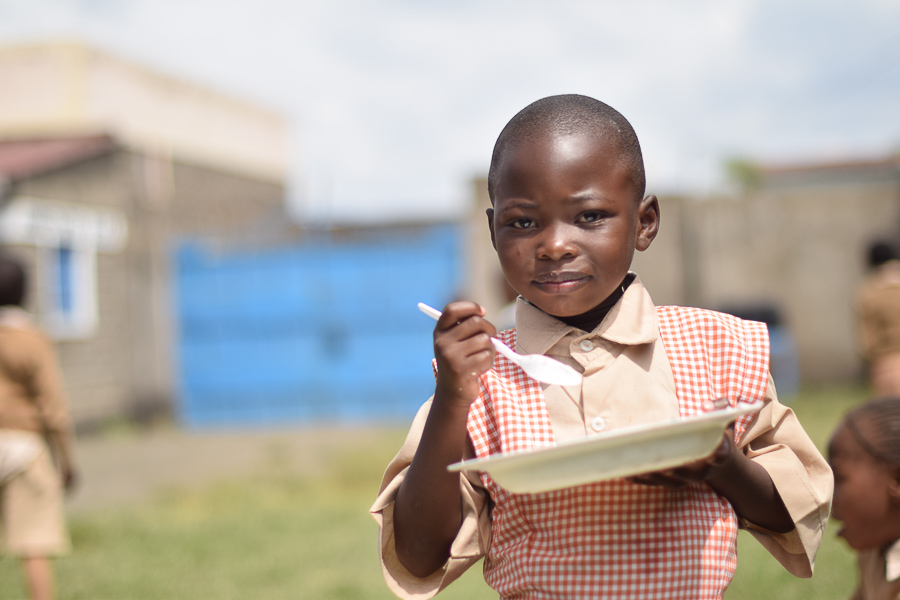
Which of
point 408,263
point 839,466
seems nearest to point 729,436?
point 839,466

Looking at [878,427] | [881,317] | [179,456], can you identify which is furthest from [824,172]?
[878,427]

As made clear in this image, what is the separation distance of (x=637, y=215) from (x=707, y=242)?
971cm

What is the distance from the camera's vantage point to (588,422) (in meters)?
1.29

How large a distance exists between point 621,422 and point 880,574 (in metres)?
1.12

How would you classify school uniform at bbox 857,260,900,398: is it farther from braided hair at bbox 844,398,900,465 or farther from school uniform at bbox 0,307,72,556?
school uniform at bbox 0,307,72,556

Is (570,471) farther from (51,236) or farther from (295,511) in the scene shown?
(51,236)

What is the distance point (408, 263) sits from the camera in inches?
388

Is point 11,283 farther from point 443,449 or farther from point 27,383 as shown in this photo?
point 443,449

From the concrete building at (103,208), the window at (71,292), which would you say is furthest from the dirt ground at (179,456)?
the window at (71,292)

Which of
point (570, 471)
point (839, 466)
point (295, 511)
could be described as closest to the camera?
point (570, 471)

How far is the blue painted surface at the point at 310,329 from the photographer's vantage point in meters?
9.91

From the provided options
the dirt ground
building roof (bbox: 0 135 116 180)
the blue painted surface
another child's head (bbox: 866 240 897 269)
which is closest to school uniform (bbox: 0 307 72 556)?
the dirt ground

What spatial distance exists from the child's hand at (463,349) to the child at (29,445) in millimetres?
3120

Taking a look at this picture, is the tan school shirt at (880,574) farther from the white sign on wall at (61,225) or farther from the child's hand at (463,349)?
the white sign on wall at (61,225)
